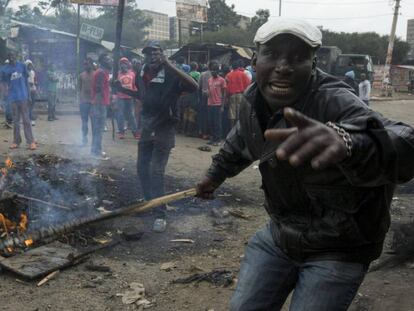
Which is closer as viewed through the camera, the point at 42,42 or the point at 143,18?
the point at 42,42

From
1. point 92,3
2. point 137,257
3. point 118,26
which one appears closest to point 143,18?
point 92,3

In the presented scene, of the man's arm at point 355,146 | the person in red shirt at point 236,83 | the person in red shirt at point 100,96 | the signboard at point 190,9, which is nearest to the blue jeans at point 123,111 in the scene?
the person in red shirt at point 100,96

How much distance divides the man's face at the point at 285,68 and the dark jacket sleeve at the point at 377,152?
290 millimetres

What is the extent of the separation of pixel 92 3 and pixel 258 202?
725cm

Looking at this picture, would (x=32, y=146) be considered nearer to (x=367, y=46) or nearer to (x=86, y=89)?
(x=86, y=89)

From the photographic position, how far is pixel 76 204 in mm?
5773

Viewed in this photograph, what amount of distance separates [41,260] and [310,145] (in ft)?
11.8

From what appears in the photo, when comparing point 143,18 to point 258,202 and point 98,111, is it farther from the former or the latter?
point 258,202

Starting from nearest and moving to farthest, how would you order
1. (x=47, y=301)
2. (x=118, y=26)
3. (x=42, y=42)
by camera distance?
(x=47, y=301) → (x=118, y=26) → (x=42, y=42)

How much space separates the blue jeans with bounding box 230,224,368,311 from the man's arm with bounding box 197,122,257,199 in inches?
18.2

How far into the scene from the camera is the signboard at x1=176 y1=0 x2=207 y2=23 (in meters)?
18.7

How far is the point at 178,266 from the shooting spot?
4461 millimetres

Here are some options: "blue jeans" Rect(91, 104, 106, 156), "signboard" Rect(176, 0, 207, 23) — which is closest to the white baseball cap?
"blue jeans" Rect(91, 104, 106, 156)

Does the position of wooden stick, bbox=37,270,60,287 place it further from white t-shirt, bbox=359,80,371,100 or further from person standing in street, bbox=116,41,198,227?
white t-shirt, bbox=359,80,371,100
